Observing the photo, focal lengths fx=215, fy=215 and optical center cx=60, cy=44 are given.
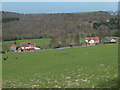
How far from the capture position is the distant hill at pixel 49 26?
8650cm

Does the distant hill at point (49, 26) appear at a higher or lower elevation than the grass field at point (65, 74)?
higher

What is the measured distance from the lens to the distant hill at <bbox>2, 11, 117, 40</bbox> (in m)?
86.5

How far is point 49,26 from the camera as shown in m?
109

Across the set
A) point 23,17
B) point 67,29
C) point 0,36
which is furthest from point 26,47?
point 23,17

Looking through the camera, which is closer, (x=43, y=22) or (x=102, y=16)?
(x=43, y=22)

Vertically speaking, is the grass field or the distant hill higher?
the distant hill

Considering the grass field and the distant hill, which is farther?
the distant hill

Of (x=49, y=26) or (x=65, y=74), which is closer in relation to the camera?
(x=65, y=74)

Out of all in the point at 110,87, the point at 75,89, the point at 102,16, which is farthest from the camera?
the point at 102,16

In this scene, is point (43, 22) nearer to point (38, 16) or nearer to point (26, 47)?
point (38, 16)

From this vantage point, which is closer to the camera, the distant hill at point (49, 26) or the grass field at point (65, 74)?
the grass field at point (65, 74)

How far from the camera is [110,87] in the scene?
25.9 ft

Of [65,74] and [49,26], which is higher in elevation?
[49,26]

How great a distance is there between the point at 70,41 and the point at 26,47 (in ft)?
41.7
